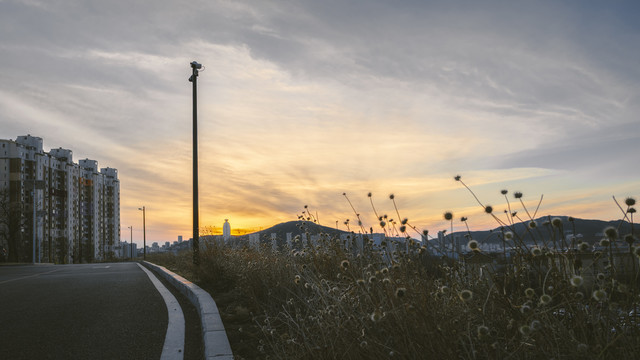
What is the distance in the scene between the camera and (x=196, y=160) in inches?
527

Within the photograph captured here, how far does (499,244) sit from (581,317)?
2.66 feet

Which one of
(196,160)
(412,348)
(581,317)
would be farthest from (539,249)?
(196,160)

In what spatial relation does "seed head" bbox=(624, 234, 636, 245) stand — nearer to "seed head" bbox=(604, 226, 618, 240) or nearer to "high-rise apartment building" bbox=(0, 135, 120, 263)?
"seed head" bbox=(604, 226, 618, 240)

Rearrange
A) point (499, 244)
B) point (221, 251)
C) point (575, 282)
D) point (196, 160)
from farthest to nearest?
point (196, 160), point (221, 251), point (499, 244), point (575, 282)

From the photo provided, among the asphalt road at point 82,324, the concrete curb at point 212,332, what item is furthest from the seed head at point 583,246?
the asphalt road at point 82,324

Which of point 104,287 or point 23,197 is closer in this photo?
point 104,287

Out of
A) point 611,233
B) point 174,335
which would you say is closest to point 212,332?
point 174,335

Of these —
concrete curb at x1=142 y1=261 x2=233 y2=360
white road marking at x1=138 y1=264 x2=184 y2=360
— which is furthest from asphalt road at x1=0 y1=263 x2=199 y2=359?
concrete curb at x1=142 y1=261 x2=233 y2=360

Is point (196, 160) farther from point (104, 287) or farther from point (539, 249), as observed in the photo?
point (539, 249)

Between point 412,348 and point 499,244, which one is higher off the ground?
point 499,244

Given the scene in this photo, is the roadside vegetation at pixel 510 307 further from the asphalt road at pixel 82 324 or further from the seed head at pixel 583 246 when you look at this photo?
the asphalt road at pixel 82 324

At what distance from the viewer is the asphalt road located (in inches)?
160

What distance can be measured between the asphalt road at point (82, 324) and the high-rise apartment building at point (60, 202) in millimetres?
46986

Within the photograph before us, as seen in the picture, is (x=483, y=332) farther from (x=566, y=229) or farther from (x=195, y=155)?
(x=195, y=155)
